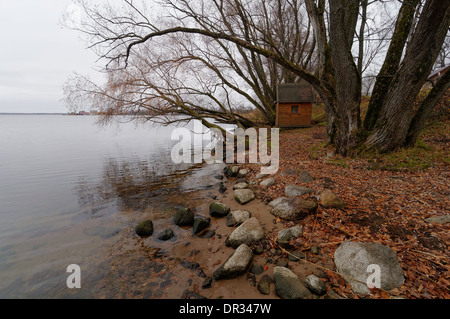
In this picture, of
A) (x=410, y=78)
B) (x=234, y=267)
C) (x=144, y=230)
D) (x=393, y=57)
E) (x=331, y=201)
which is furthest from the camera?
(x=393, y=57)

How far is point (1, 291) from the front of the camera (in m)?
3.47

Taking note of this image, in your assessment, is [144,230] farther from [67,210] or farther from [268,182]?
[268,182]

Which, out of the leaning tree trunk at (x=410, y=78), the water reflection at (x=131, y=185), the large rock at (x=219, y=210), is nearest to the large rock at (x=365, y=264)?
the large rock at (x=219, y=210)

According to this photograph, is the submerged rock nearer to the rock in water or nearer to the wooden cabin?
the rock in water

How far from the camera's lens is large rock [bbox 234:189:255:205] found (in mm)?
5812

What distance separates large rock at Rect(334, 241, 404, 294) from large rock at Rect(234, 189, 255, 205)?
300 cm

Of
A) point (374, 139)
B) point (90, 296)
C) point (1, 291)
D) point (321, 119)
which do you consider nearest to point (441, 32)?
point (374, 139)

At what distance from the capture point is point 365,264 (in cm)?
272

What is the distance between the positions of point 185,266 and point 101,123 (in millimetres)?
11326

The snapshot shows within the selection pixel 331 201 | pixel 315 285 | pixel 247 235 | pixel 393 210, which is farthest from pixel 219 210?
pixel 393 210

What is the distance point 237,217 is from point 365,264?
282 centimetres

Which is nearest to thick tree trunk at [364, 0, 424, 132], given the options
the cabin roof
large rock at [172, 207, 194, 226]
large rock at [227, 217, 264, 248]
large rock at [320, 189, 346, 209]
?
large rock at [320, 189, 346, 209]

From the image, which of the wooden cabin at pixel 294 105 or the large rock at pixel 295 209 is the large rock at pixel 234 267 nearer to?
the large rock at pixel 295 209

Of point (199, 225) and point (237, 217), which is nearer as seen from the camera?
point (199, 225)
